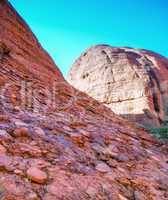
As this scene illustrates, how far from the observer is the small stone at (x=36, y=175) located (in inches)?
74.6

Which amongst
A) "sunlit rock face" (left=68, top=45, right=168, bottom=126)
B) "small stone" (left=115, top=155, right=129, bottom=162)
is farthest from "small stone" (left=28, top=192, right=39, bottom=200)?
"sunlit rock face" (left=68, top=45, right=168, bottom=126)

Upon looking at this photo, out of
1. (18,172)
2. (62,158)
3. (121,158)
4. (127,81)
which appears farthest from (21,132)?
(127,81)

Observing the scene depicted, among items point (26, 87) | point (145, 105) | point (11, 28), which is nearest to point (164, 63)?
point (145, 105)

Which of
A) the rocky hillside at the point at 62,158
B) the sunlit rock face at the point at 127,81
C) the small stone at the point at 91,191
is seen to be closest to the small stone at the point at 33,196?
the rocky hillside at the point at 62,158

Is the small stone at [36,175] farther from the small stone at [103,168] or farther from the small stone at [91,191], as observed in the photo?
the small stone at [103,168]

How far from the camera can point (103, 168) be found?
102 inches

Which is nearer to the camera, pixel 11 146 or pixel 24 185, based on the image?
pixel 24 185

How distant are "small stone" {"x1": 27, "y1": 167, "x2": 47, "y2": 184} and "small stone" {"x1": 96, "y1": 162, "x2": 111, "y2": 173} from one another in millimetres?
703

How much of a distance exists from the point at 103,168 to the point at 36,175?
34.4 inches

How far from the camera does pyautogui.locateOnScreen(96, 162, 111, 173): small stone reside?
8.25 feet

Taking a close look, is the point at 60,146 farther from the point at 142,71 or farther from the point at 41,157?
the point at 142,71

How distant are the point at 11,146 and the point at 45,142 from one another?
46cm

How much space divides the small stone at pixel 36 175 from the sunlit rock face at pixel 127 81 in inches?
813

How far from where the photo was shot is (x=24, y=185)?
1.77 m
